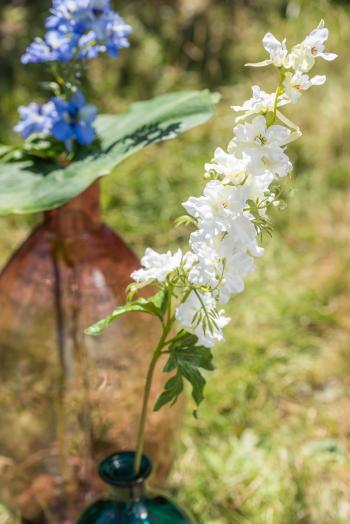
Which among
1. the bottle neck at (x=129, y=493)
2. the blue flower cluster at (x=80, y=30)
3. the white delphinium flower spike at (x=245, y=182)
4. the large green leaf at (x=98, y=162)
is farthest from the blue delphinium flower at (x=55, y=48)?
the bottle neck at (x=129, y=493)

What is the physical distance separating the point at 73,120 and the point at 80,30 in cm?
13

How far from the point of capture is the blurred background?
179cm

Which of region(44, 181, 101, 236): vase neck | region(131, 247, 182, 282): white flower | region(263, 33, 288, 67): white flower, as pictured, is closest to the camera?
region(263, 33, 288, 67): white flower

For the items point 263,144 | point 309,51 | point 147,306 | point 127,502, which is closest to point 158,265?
point 147,306

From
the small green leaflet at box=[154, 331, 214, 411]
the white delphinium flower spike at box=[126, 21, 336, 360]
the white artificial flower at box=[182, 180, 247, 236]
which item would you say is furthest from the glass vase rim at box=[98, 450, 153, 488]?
the white artificial flower at box=[182, 180, 247, 236]

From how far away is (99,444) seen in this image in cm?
151

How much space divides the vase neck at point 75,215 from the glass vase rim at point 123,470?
393 millimetres

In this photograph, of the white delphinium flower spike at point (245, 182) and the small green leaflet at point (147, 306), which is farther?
the small green leaflet at point (147, 306)

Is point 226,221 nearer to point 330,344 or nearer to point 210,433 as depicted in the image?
point 210,433

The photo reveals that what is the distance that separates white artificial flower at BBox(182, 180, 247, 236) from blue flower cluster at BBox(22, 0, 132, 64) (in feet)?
1.42

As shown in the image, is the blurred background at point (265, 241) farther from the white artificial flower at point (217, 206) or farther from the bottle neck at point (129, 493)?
the bottle neck at point (129, 493)

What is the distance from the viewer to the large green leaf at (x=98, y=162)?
1243mm

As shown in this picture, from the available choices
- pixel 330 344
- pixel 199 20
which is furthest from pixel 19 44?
pixel 330 344

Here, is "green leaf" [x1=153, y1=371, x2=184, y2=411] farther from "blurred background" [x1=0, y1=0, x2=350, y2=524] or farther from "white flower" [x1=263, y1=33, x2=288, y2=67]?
"white flower" [x1=263, y1=33, x2=288, y2=67]
